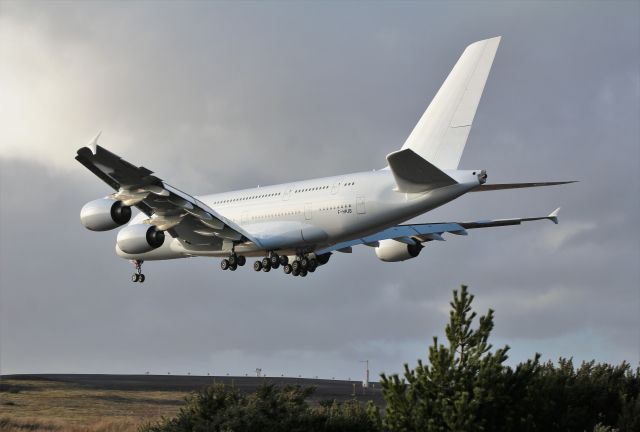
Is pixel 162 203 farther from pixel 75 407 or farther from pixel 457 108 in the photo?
pixel 457 108

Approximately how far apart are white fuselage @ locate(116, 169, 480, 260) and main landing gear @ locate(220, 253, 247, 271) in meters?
0.37

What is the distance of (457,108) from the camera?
41.2 metres

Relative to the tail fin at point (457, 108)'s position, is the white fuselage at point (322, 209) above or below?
below

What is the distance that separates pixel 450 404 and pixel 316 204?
2511 cm

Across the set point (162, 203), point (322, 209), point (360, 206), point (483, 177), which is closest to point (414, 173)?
point (483, 177)

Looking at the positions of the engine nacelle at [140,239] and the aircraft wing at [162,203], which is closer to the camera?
the aircraft wing at [162,203]

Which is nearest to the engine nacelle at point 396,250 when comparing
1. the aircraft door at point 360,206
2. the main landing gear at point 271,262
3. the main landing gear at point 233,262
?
the main landing gear at point 271,262

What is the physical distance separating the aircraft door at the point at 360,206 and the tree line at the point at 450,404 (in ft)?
51.4

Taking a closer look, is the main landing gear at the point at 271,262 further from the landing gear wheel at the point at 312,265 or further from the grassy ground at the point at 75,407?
the grassy ground at the point at 75,407

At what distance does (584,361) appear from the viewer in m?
29.7

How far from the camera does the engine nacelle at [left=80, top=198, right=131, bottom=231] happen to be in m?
43.2

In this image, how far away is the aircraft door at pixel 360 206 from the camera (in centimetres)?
4056

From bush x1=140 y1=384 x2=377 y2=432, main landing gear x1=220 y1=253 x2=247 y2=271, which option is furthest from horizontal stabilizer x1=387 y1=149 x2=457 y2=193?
bush x1=140 y1=384 x2=377 y2=432

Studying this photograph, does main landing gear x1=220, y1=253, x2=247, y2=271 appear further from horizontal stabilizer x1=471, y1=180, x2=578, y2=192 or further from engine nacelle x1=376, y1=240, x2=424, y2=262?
horizontal stabilizer x1=471, y1=180, x2=578, y2=192
